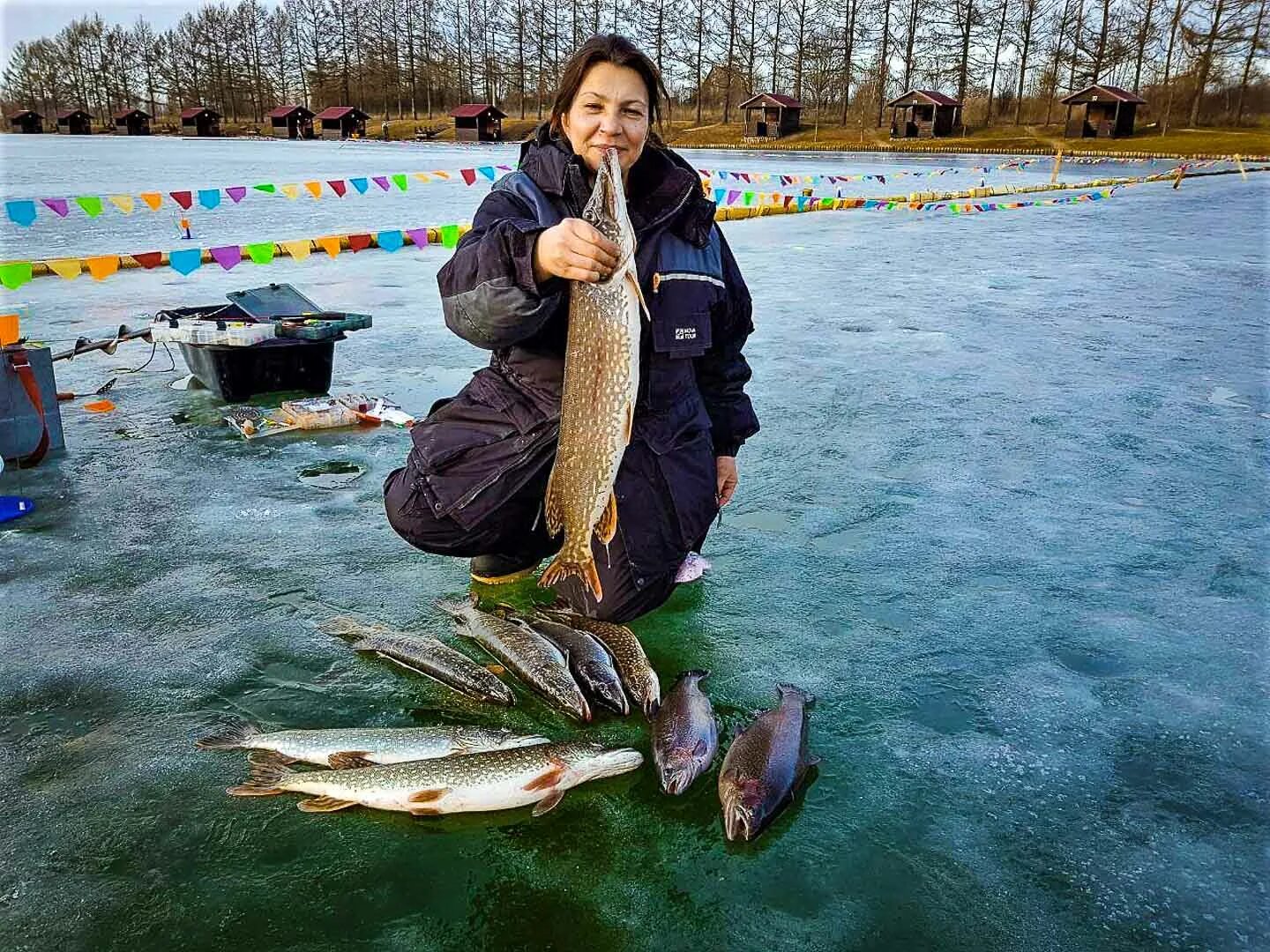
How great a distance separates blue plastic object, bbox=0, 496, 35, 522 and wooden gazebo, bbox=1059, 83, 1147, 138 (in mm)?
63868

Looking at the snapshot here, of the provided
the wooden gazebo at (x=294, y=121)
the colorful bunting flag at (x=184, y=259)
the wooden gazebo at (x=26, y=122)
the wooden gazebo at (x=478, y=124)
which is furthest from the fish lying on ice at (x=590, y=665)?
the wooden gazebo at (x=26, y=122)

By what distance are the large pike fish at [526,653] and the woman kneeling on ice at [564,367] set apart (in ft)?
0.79

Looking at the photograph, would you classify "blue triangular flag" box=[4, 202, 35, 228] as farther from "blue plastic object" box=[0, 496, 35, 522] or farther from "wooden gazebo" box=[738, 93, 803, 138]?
"wooden gazebo" box=[738, 93, 803, 138]

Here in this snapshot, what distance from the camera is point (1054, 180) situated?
2847 centimetres

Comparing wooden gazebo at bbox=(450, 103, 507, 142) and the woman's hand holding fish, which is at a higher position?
wooden gazebo at bbox=(450, 103, 507, 142)

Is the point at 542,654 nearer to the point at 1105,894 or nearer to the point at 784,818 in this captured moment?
the point at 784,818

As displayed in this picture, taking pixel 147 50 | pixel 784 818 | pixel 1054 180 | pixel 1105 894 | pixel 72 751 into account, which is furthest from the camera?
pixel 147 50

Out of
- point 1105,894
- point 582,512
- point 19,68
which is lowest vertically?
point 1105,894

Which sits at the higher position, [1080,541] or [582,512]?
[582,512]

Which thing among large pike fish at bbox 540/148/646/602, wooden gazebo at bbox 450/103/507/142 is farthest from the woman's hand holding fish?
wooden gazebo at bbox 450/103/507/142

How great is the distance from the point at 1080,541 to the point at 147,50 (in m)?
129

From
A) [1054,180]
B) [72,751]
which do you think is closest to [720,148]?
[1054,180]

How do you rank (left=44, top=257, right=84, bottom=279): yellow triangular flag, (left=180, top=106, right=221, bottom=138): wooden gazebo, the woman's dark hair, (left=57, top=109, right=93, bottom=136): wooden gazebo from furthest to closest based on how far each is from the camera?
(left=57, top=109, right=93, bottom=136): wooden gazebo, (left=180, top=106, right=221, bottom=138): wooden gazebo, (left=44, top=257, right=84, bottom=279): yellow triangular flag, the woman's dark hair

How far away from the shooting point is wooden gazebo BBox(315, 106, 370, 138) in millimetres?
83812
